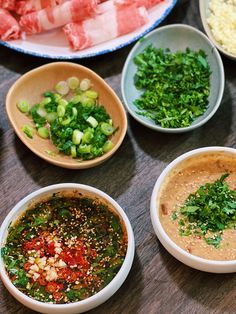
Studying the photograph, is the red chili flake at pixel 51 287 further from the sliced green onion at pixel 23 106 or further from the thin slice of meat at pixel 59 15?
the thin slice of meat at pixel 59 15

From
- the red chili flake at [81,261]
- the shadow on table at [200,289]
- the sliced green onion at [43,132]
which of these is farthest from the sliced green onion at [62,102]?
the shadow on table at [200,289]

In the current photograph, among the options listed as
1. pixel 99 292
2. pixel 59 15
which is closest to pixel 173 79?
pixel 59 15

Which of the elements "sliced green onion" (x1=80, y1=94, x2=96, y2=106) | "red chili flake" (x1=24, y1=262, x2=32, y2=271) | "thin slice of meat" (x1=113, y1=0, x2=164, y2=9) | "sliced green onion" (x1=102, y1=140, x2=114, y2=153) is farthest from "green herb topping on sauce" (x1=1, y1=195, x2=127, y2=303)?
"thin slice of meat" (x1=113, y1=0, x2=164, y2=9)

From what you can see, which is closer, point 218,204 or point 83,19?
point 218,204

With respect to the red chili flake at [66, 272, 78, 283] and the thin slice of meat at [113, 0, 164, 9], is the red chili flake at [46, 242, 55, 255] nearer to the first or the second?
the red chili flake at [66, 272, 78, 283]

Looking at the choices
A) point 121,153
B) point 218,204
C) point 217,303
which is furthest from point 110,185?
point 217,303

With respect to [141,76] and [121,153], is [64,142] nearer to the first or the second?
[121,153]
